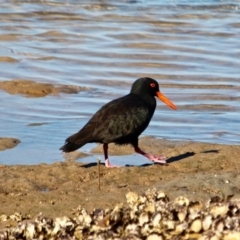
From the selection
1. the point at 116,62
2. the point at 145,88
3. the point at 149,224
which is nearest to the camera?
the point at 149,224

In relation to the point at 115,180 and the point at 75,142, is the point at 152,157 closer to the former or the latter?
the point at 75,142

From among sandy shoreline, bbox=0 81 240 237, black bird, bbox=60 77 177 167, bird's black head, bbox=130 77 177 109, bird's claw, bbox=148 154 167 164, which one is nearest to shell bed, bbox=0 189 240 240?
sandy shoreline, bbox=0 81 240 237

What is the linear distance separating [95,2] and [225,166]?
1470cm

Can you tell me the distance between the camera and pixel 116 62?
14.7 metres

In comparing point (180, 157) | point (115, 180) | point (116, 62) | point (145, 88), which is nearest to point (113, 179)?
point (115, 180)

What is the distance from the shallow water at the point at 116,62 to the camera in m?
10.3

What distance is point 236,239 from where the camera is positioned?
3.93 metres

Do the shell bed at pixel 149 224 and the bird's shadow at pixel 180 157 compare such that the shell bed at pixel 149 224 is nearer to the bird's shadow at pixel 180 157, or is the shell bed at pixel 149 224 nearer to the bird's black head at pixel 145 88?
the bird's shadow at pixel 180 157

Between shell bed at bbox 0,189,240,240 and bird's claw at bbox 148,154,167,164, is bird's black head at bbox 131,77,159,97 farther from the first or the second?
shell bed at bbox 0,189,240,240

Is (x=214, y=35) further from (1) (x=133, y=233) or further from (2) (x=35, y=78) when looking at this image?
(1) (x=133, y=233)

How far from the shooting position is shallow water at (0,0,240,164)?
405 inches

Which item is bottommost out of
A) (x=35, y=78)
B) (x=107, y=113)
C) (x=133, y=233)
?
(x=35, y=78)

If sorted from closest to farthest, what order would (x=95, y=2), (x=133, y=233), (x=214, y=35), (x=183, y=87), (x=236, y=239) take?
(x=236, y=239)
(x=133, y=233)
(x=183, y=87)
(x=214, y=35)
(x=95, y=2)

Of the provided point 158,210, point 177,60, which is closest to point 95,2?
point 177,60
